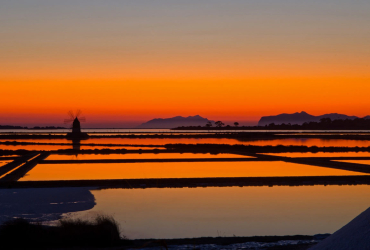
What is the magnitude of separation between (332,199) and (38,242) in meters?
6.83

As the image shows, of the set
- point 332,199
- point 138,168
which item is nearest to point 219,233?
point 332,199

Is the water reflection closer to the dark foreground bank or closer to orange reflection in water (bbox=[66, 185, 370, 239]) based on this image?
orange reflection in water (bbox=[66, 185, 370, 239])

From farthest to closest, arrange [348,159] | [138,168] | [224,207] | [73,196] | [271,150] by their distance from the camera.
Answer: [271,150]
[348,159]
[138,168]
[73,196]
[224,207]

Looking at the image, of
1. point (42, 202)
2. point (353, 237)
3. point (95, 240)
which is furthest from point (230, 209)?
point (353, 237)

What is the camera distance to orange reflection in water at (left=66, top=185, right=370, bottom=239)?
6930 mm

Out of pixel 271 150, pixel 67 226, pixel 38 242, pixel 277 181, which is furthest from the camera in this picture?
pixel 271 150

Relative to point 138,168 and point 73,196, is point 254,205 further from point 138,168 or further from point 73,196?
point 138,168

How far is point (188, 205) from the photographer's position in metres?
8.93

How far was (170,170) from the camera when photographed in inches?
604

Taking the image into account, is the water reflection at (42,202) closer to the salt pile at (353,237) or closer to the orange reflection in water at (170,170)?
the orange reflection in water at (170,170)

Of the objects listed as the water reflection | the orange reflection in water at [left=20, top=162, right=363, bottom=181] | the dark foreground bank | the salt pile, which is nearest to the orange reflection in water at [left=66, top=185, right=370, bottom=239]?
the water reflection

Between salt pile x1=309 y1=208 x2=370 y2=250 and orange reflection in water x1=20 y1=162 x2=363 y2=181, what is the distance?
9.71 metres

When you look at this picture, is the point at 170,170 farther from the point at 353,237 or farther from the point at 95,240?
the point at 353,237

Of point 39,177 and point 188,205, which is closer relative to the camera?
point 188,205
